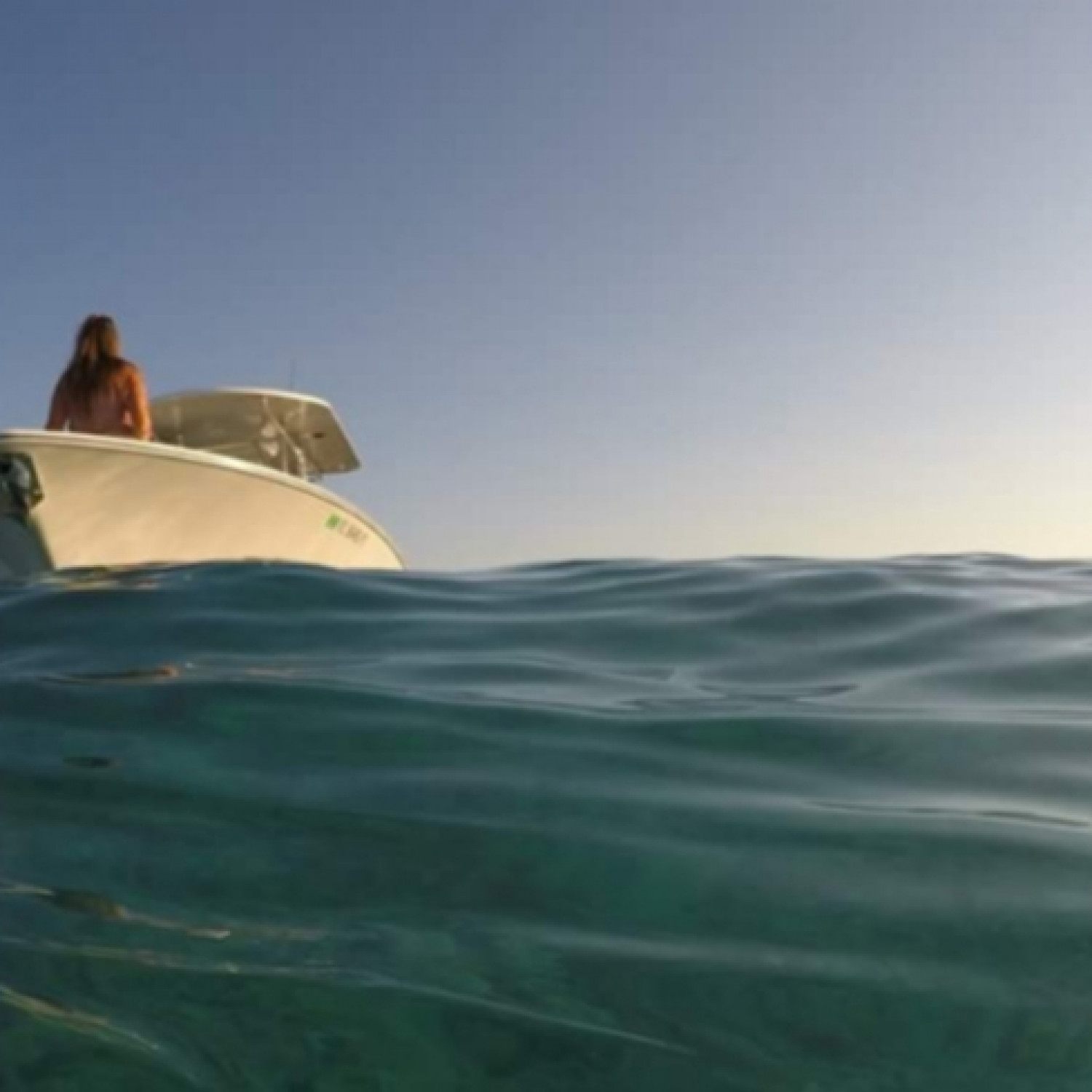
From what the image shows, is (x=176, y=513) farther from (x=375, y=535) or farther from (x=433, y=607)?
(x=433, y=607)

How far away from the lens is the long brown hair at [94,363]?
9.14 meters

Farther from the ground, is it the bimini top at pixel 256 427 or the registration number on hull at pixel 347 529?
the bimini top at pixel 256 427

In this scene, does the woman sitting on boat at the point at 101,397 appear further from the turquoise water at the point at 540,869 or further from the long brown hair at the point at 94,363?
the turquoise water at the point at 540,869

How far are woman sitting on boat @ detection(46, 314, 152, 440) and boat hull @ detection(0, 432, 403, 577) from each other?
0.25 metres

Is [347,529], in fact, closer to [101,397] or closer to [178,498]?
[178,498]

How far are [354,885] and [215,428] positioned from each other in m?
10.7

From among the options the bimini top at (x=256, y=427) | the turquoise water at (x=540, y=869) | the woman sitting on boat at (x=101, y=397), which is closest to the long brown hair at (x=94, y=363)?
the woman sitting on boat at (x=101, y=397)

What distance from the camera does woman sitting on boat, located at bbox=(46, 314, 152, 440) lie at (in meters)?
9.38

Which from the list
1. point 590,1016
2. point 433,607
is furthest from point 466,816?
point 433,607

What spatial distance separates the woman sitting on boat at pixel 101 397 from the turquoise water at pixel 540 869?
5.72 meters

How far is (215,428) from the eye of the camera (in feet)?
40.4

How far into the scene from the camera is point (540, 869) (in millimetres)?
2111

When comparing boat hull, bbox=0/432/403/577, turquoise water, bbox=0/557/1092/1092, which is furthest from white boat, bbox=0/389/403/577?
turquoise water, bbox=0/557/1092/1092

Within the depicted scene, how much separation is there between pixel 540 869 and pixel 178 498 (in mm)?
8292
